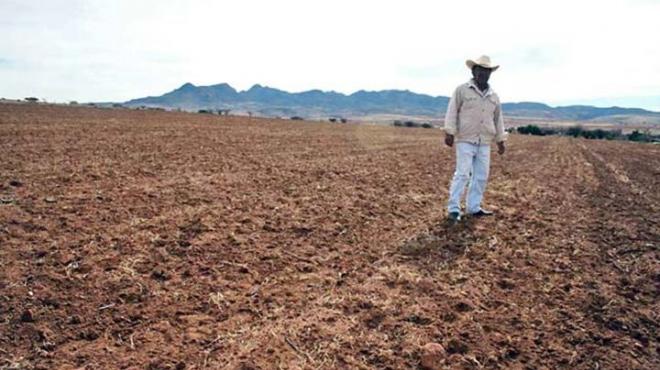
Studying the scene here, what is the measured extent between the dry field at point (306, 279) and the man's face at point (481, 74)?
1851mm

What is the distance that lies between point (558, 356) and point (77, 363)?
3009 millimetres

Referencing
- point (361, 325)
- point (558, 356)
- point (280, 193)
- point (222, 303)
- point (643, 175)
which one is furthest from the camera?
point (643, 175)

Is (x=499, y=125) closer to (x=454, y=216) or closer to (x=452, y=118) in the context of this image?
(x=452, y=118)

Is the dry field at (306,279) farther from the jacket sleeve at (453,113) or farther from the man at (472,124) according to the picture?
the jacket sleeve at (453,113)

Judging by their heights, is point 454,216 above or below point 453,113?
below

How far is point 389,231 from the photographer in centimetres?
620

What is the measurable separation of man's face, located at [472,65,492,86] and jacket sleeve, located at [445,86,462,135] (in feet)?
0.83

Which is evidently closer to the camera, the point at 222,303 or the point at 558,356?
the point at 558,356

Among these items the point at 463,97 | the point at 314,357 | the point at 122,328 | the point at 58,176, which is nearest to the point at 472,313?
the point at 314,357

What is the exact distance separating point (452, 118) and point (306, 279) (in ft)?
10.8

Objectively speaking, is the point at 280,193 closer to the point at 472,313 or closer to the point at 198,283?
the point at 198,283

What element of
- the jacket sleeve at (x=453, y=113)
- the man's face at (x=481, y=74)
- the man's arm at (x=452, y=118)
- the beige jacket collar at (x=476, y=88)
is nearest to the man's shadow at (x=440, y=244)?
the man's arm at (x=452, y=118)

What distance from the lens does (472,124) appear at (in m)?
6.66

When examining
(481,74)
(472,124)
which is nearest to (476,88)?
(481,74)
